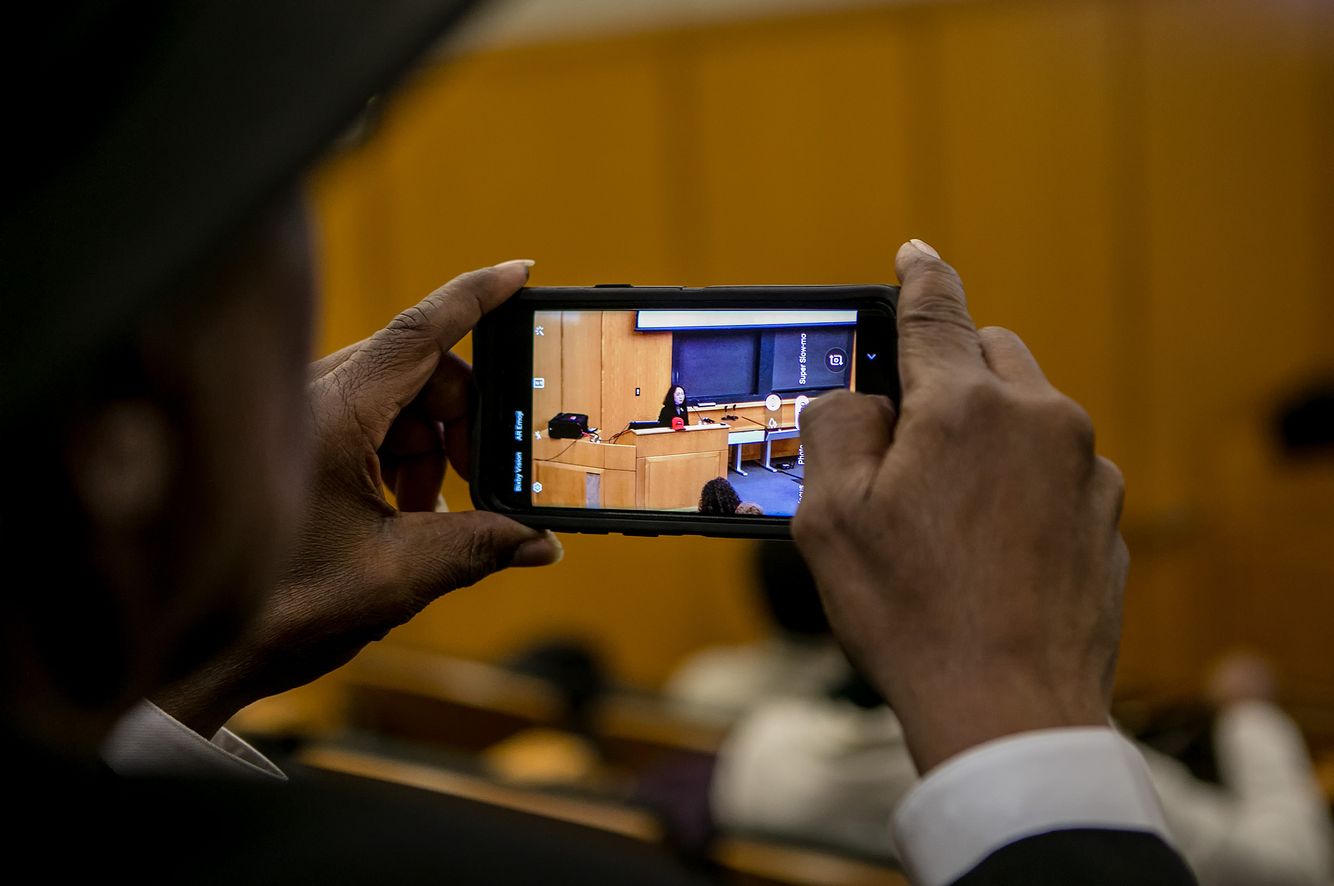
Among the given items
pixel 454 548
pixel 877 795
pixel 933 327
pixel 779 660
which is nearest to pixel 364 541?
pixel 454 548

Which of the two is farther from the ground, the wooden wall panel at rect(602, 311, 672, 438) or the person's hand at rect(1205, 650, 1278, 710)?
the wooden wall panel at rect(602, 311, 672, 438)

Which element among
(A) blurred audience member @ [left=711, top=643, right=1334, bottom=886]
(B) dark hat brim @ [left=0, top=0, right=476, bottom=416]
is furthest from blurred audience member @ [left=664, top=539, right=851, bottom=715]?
(B) dark hat brim @ [left=0, top=0, right=476, bottom=416]

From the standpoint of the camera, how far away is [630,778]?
248cm

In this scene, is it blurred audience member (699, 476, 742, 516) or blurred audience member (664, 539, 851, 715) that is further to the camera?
blurred audience member (664, 539, 851, 715)

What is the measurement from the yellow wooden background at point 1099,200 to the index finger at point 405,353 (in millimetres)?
2692

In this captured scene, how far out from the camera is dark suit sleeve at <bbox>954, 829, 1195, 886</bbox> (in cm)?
53

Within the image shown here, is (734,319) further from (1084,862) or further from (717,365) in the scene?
(1084,862)

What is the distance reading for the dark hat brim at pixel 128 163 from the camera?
12.6 inches

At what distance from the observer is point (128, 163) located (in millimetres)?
326

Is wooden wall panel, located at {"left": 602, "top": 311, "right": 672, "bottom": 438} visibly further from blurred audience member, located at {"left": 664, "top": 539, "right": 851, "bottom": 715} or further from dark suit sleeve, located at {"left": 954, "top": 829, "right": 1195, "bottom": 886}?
blurred audience member, located at {"left": 664, "top": 539, "right": 851, "bottom": 715}

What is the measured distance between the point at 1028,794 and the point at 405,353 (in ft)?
1.58

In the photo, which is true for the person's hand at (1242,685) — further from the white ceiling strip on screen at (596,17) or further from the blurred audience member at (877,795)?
the white ceiling strip on screen at (596,17)

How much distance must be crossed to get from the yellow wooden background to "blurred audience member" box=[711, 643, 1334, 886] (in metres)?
1.27

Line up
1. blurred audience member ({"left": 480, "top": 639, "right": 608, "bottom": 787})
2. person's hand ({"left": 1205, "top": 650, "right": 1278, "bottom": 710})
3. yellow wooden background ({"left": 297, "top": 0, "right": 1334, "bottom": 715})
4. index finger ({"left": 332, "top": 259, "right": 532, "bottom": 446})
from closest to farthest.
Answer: index finger ({"left": 332, "top": 259, "right": 532, "bottom": 446}) → blurred audience member ({"left": 480, "top": 639, "right": 608, "bottom": 787}) → person's hand ({"left": 1205, "top": 650, "right": 1278, "bottom": 710}) → yellow wooden background ({"left": 297, "top": 0, "right": 1334, "bottom": 715})
